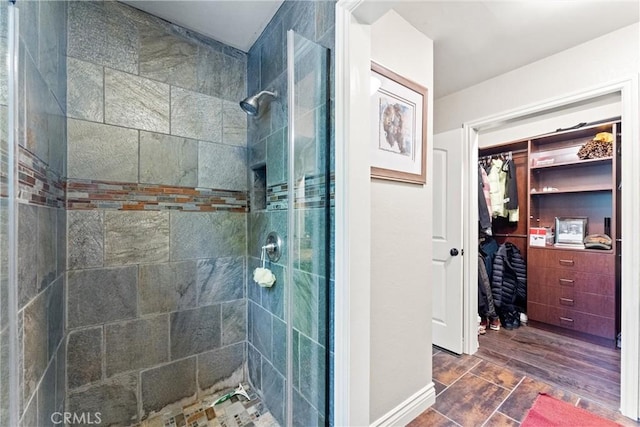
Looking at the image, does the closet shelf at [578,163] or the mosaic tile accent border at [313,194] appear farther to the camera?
the closet shelf at [578,163]

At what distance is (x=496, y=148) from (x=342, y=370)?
3.26 meters

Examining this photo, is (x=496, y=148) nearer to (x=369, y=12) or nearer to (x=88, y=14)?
(x=369, y=12)

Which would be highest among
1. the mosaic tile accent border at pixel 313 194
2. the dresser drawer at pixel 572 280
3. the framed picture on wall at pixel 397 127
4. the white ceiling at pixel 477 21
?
the white ceiling at pixel 477 21

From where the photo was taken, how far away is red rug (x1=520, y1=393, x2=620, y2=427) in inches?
57.3

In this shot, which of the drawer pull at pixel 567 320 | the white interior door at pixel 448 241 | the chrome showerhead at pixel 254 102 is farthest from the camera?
the drawer pull at pixel 567 320

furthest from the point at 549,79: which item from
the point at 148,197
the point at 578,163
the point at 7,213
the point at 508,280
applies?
the point at 7,213

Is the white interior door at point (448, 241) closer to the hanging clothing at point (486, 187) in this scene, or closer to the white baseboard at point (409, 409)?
the white baseboard at point (409, 409)

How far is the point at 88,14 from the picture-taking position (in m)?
1.37

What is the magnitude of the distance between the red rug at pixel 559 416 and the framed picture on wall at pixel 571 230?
176 centimetres

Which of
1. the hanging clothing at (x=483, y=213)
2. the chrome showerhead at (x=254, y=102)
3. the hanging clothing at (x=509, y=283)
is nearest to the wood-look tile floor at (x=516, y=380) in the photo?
the hanging clothing at (x=509, y=283)

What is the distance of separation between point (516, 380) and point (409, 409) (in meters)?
0.99

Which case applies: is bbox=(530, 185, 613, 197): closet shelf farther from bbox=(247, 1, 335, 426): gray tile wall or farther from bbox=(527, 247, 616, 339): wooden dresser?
bbox=(247, 1, 335, 426): gray tile wall

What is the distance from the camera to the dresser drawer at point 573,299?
2375 mm

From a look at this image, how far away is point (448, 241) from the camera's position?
224 cm
